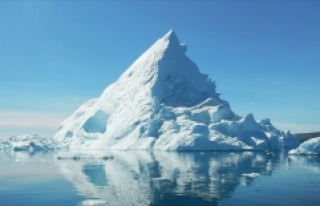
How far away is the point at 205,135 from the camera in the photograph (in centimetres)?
6156

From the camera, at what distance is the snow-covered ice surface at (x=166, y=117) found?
6406cm

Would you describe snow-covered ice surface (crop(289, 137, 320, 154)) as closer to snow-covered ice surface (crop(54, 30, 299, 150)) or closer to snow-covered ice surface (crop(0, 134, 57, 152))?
snow-covered ice surface (crop(54, 30, 299, 150))

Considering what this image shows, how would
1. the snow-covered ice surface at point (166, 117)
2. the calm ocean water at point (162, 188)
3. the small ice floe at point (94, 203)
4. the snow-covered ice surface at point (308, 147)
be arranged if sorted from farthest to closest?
the snow-covered ice surface at point (166, 117), the snow-covered ice surface at point (308, 147), the calm ocean water at point (162, 188), the small ice floe at point (94, 203)

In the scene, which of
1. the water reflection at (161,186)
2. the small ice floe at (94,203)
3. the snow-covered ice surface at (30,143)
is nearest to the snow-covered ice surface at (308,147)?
the water reflection at (161,186)

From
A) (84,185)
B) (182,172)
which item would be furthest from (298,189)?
(84,185)

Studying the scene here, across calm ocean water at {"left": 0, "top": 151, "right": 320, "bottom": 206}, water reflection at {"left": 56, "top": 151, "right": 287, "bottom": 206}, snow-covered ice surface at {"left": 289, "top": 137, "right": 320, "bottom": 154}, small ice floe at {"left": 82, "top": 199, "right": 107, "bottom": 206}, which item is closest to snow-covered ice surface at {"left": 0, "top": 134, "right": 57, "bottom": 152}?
calm ocean water at {"left": 0, "top": 151, "right": 320, "bottom": 206}

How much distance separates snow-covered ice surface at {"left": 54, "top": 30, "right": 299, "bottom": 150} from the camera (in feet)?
210

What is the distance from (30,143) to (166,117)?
107 ft

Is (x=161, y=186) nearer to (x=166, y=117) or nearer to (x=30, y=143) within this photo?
(x=166, y=117)

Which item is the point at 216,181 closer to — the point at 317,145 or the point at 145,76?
the point at 317,145

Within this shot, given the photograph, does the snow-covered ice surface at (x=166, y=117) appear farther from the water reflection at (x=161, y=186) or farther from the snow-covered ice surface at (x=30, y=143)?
the water reflection at (x=161, y=186)

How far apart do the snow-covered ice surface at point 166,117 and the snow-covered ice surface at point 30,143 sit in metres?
4.36

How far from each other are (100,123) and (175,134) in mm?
27270

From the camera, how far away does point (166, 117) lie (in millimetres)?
69250
